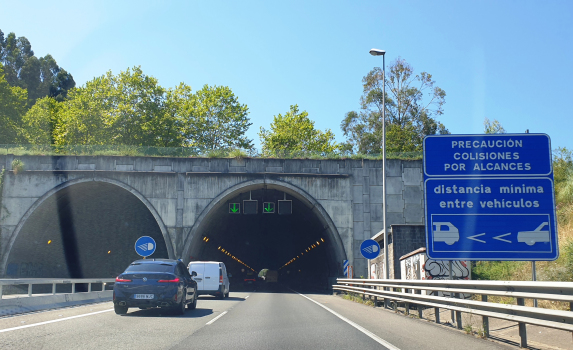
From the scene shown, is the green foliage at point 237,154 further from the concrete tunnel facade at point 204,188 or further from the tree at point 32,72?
the tree at point 32,72

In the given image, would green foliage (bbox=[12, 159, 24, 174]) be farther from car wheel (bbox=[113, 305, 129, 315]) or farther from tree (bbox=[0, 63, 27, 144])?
tree (bbox=[0, 63, 27, 144])

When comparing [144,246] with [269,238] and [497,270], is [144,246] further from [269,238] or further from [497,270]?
[269,238]

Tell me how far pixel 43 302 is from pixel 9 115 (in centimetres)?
5795

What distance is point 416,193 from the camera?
37.7 metres

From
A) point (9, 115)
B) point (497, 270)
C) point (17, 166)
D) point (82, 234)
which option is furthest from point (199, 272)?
point (9, 115)

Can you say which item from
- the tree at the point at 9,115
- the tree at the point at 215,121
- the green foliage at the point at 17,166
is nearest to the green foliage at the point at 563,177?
the green foliage at the point at 17,166

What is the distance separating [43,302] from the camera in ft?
53.4

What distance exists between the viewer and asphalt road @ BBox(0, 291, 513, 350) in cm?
830

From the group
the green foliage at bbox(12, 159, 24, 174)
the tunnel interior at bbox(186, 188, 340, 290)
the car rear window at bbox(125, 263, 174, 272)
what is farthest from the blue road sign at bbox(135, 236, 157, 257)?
the green foliage at bbox(12, 159, 24, 174)

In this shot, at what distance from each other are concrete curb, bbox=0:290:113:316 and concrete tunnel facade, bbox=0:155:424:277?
14.9 meters

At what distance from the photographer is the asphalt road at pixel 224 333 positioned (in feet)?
27.2

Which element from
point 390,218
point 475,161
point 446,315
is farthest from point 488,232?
point 390,218

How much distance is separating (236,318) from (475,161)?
7.10 metres

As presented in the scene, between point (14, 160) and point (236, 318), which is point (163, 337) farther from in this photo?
point (14, 160)
